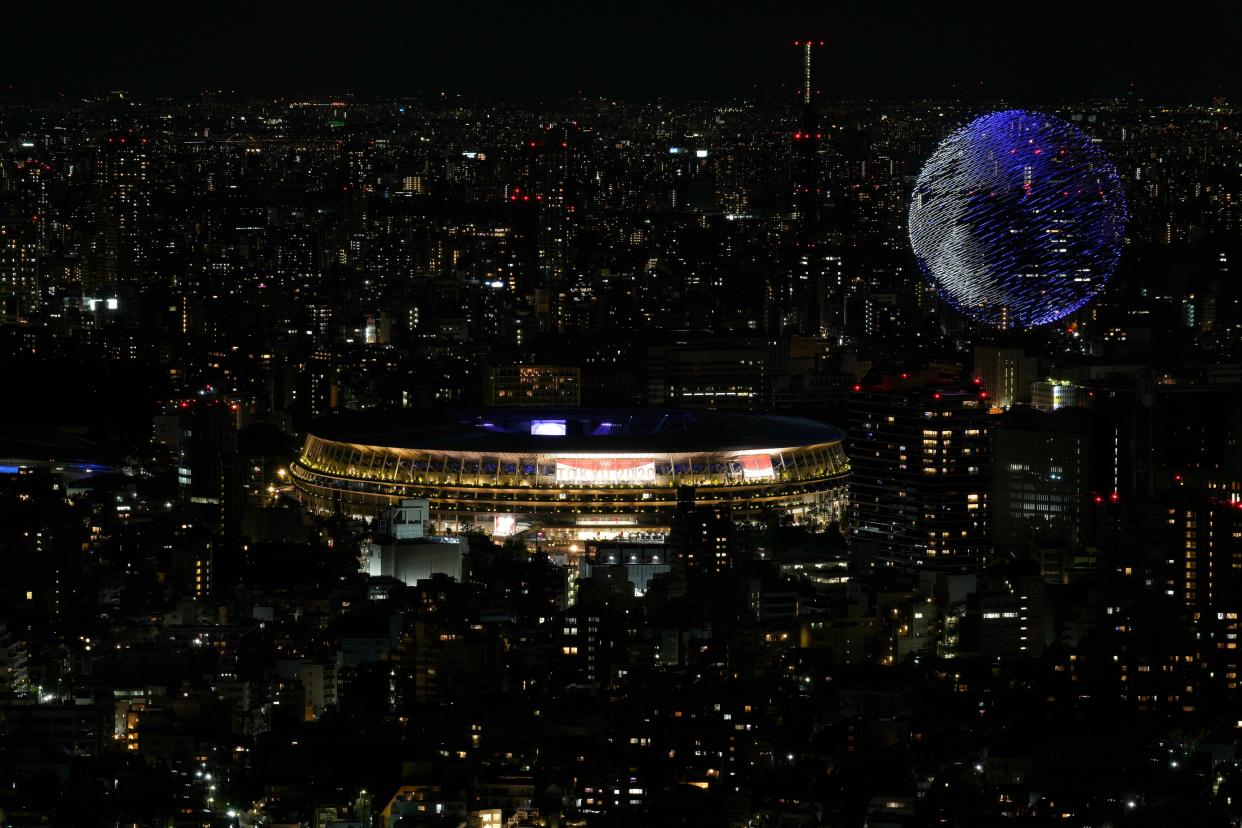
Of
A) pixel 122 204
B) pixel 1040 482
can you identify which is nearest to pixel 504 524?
pixel 1040 482

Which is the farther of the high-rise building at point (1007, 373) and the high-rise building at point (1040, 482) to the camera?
the high-rise building at point (1007, 373)

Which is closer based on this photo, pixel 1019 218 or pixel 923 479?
pixel 923 479

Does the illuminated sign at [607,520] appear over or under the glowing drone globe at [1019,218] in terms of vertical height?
under

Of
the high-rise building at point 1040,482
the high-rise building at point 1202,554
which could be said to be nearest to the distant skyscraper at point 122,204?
the high-rise building at point 1040,482

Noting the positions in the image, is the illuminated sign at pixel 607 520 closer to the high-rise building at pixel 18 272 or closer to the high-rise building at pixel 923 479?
the high-rise building at pixel 923 479

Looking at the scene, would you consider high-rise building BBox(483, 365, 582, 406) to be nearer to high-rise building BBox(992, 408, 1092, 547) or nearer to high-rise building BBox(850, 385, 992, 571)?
high-rise building BBox(992, 408, 1092, 547)

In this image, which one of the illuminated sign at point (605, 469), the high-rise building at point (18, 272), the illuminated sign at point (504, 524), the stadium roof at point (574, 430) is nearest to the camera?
the illuminated sign at point (504, 524)

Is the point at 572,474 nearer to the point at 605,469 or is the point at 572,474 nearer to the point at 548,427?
the point at 605,469
